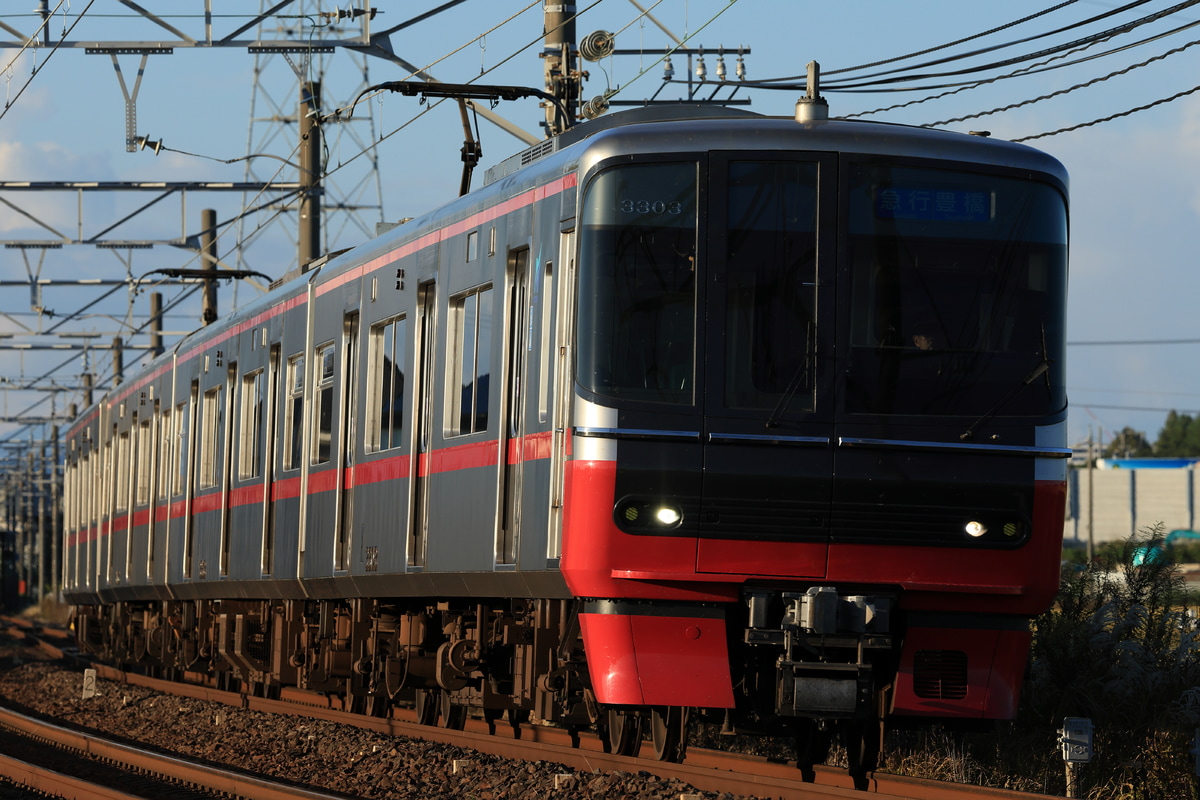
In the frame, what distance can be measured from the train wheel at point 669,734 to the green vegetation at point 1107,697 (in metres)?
2.03

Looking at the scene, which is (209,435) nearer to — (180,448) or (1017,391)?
(180,448)

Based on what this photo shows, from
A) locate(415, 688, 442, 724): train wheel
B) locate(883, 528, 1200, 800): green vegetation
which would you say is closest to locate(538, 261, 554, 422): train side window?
locate(883, 528, 1200, 800): green vegetation

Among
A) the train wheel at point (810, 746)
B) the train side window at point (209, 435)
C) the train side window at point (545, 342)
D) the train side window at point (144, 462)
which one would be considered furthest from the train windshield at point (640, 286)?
the train side window at point (144, 462)

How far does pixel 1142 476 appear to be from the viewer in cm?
10444

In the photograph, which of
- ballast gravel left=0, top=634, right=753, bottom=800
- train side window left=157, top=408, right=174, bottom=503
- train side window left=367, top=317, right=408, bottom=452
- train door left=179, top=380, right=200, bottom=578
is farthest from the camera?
train side window left=157, top=408, right=174, bottom=503

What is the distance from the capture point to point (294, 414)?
47.0 feet

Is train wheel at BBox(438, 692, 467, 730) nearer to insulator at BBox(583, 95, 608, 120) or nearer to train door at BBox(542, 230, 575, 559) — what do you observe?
train door at BBox(542, 230, 575, 559)

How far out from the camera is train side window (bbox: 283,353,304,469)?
557 inches

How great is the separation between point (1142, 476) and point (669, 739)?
10005 centimetres

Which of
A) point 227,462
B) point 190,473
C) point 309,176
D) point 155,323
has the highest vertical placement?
point 309,176

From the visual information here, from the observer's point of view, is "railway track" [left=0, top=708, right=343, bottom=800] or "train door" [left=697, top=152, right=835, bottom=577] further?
"railway track" [left=0, top=708, right=343, bottom=800]

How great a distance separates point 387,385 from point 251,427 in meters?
4.13

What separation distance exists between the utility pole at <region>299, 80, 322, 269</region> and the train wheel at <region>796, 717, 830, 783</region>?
14.0m

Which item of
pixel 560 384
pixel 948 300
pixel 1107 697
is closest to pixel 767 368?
pixel 948 300
